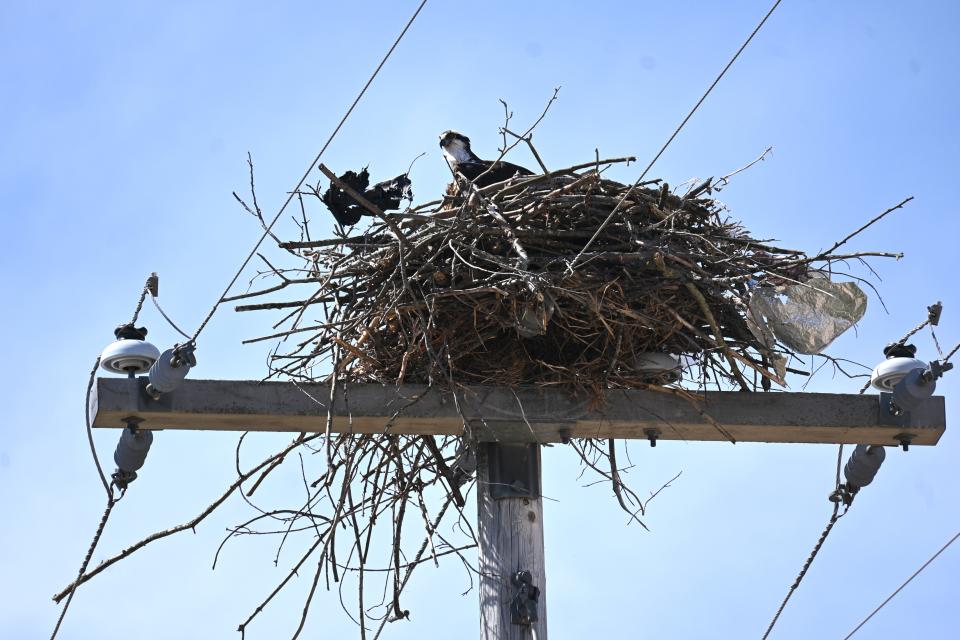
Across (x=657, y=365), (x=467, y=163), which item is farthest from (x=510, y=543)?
(x=467, y=163)

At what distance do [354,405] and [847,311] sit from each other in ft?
6.09

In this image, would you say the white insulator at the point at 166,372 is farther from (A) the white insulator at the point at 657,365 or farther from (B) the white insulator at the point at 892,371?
(B) the white insulator at the point at 892,371

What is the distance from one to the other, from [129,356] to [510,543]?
1.39m

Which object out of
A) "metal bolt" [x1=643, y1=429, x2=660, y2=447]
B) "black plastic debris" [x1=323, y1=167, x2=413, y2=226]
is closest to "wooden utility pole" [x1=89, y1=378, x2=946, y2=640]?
"metal bolt" [x1=643, y1=429, x2=660, y2=447]

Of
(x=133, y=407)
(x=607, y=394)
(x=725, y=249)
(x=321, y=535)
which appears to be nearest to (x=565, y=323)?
(x=607, y=394)

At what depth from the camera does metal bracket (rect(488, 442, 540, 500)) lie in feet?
15.9

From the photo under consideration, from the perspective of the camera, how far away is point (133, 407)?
457 cm

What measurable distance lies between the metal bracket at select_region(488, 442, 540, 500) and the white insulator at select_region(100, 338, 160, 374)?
119cm

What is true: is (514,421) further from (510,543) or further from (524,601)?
(524,601)

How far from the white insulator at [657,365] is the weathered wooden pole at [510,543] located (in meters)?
0.46

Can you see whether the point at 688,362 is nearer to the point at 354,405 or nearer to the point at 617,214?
the point at 617,214

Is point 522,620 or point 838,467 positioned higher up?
point 838,467

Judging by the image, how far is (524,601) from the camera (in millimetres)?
4586

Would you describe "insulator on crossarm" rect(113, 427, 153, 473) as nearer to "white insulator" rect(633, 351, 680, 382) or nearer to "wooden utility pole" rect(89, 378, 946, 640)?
"wooden utility pole" rect(89, 378, 946, 640)
